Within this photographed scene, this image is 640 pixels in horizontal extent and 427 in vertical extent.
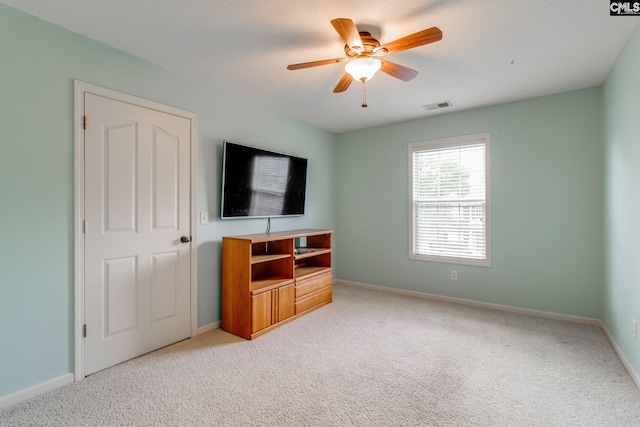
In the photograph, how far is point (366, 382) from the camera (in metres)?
Answer: 2.13

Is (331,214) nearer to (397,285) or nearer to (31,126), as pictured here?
(397,285)

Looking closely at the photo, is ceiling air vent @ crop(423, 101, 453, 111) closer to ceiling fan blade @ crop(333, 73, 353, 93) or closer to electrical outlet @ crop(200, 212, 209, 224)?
ceiling fan blade @ crop(333, 73, 353, 93)

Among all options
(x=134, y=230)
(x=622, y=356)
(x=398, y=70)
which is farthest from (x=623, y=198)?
(x=134, y=230)

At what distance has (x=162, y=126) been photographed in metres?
2.65

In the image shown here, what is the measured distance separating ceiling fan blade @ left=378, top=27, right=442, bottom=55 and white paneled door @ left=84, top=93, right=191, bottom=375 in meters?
1.94

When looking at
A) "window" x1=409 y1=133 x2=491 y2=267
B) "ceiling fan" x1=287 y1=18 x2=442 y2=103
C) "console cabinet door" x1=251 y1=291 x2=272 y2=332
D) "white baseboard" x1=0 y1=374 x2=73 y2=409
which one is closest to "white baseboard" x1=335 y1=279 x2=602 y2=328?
"window" x1=409 y1=133 x2=491 y2=267

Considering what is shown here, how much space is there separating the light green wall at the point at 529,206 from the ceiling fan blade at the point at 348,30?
2470mm

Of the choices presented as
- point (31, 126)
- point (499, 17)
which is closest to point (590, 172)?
point (499, 17)

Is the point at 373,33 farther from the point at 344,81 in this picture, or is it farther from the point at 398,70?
the point at 344,81

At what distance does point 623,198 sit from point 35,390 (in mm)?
4456

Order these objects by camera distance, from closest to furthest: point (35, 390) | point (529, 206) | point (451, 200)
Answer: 1. point (35, 390)
2. point (529, 206)
3. point (451, 200)

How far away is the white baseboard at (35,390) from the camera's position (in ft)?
6.08

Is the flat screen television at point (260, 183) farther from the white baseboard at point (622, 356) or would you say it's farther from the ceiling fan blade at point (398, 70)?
the white baseboard at point (622, 356)

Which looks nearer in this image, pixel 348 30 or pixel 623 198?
pixel 348 30
